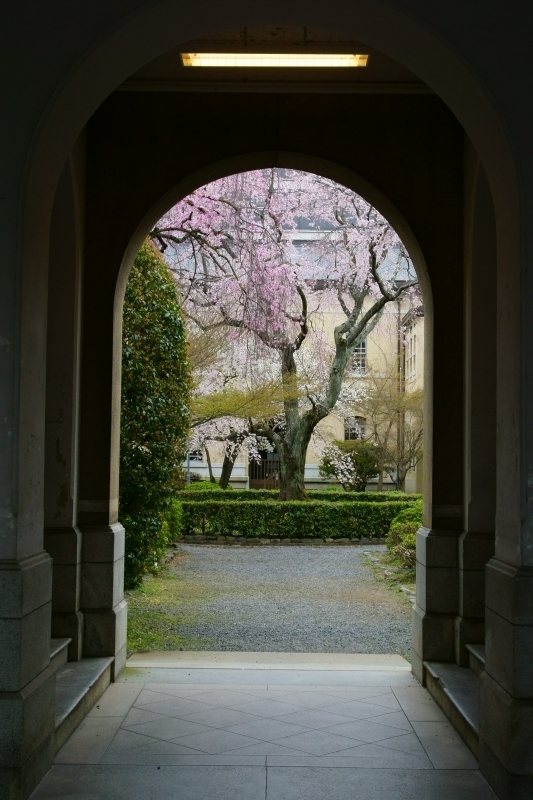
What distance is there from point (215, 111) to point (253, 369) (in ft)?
50.9

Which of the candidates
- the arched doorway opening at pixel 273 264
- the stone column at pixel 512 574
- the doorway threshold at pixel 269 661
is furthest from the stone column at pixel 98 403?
the stone column at pixel 512 574

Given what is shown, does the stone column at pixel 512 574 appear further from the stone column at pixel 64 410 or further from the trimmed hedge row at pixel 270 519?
the trimmed hedge row at pixel 270 519

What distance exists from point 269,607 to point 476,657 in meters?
5.29

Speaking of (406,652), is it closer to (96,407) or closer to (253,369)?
(96,407)

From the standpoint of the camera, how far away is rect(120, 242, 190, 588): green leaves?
991 centimetres

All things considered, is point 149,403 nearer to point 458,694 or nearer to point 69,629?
point 69,629

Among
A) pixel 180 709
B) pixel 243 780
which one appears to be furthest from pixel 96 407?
pixel 243 780

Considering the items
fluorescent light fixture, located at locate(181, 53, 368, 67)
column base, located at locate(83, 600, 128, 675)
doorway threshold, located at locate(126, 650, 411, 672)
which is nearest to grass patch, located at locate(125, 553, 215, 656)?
doorway threshold, located at locate(126, 650, 411, 672)

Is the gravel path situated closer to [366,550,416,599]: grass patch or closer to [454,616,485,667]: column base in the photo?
[366,550,416,599]: grass patch

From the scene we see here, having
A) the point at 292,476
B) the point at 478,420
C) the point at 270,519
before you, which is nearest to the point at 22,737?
the point at 478,420

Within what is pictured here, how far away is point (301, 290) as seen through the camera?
61.9 ft

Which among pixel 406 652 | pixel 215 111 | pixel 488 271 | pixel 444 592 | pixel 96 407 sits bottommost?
pixel 406 652

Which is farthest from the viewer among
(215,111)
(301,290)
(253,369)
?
(253,369)

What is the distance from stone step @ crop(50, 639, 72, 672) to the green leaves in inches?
164
